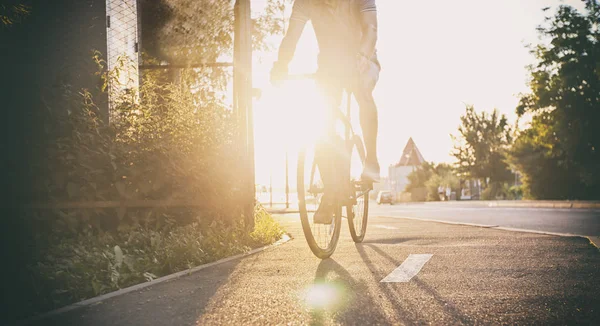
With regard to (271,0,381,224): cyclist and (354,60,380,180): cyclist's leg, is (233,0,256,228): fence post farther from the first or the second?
(271,0,381,224): cyclist

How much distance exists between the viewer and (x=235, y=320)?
2.47 meters

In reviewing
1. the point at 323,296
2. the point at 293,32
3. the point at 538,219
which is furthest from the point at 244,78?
the point at 538,219

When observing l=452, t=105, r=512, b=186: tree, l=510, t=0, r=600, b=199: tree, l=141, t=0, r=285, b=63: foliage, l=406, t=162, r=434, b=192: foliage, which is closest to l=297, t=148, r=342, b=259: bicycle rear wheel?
l=141, t=0, r=285, b=63: foliage

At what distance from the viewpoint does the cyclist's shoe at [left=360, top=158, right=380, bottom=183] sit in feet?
15.5

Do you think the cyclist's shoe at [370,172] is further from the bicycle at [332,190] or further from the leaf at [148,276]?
the leaf at [148,276]

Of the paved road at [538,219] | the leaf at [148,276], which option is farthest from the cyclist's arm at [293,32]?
the paved road at [538,219]

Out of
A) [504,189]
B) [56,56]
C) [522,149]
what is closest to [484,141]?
[504,189]

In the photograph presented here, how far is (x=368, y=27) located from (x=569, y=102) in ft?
102

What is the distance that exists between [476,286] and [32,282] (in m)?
2.46

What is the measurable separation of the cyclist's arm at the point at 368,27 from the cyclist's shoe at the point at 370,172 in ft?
3.28

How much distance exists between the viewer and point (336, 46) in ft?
13.4

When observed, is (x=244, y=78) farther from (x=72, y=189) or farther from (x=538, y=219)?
(x=538, y=219)

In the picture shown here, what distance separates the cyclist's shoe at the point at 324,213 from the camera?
414cm

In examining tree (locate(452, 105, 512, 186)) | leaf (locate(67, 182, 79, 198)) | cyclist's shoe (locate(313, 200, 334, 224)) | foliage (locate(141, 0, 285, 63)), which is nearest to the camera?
cyclist's shoe (locate(313, 200, 334, 224))
